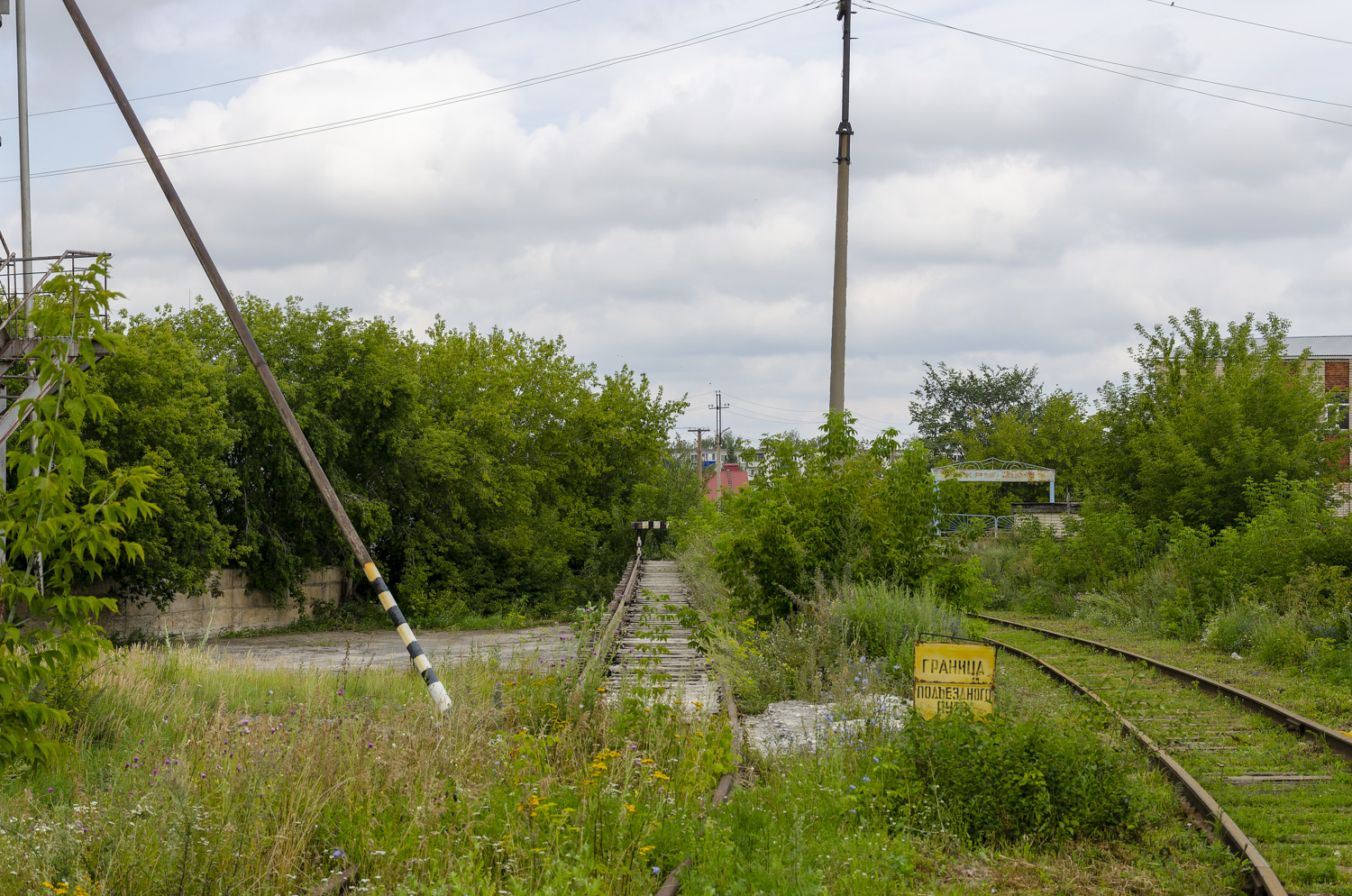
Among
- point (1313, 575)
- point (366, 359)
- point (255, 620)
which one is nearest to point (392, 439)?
point (366, 359)

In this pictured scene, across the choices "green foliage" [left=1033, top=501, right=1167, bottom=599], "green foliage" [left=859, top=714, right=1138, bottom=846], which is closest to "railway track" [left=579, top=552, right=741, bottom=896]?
"green foliage" [left=859, top=714, right=1138, bottom=846]

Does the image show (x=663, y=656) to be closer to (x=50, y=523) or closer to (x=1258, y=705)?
(x=1258, y=705)

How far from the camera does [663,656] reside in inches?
547

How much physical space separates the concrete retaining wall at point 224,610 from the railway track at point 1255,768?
24.1 meters

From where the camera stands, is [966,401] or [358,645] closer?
[358,645]

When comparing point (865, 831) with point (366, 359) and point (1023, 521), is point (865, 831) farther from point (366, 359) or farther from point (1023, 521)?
point (366, 359)

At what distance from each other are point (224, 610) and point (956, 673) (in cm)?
3092

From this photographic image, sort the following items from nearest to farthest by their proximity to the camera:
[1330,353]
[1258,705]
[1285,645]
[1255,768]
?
1. [1255,768]
2. [1258,705]
3. [1285,645]
4. [1330,353]

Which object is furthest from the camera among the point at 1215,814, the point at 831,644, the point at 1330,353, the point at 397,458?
the point at 1330,353

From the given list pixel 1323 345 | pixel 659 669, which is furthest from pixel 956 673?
pixel 1323 345

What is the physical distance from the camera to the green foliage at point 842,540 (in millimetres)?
13727

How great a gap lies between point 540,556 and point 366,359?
12445 millimetres

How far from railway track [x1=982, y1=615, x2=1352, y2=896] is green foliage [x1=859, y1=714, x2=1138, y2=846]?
28.1 inches

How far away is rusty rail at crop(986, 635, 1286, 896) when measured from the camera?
5590 millimetres
